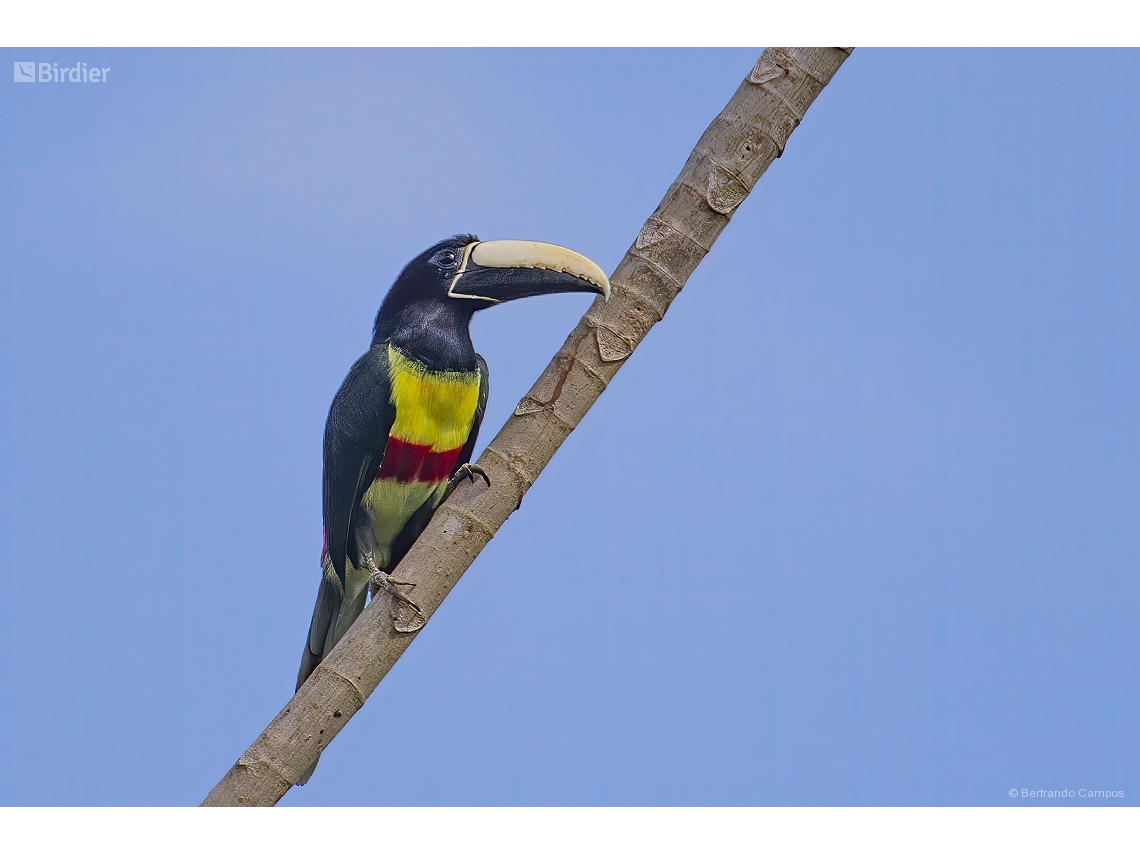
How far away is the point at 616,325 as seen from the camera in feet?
14.8

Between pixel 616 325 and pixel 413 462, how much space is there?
1105 mm

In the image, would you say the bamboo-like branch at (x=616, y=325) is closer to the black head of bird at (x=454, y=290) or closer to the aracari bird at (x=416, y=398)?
the aracari bird at (x=416, y=398)

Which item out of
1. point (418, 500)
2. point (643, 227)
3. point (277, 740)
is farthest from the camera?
point (418, 500)

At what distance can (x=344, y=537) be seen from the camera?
197 inches

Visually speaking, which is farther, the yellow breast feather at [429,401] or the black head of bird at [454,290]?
the yellow breast feather at [429,401]

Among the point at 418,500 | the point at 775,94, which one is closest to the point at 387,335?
the point at 418,500

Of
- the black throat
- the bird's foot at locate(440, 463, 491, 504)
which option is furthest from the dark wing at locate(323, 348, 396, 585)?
the bird's foot at locate(440, 463, 491, 504)

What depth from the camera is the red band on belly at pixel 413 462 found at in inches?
190

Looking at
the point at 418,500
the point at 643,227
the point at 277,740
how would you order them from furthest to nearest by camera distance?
the point at 418,500
the point at 643,227
the point at 277,740

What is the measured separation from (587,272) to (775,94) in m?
1.06

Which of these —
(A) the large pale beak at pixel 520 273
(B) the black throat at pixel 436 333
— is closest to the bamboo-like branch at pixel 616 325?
(A) the large pale beak at pixel 520 273

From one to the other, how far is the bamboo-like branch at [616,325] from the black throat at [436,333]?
0.43 m
